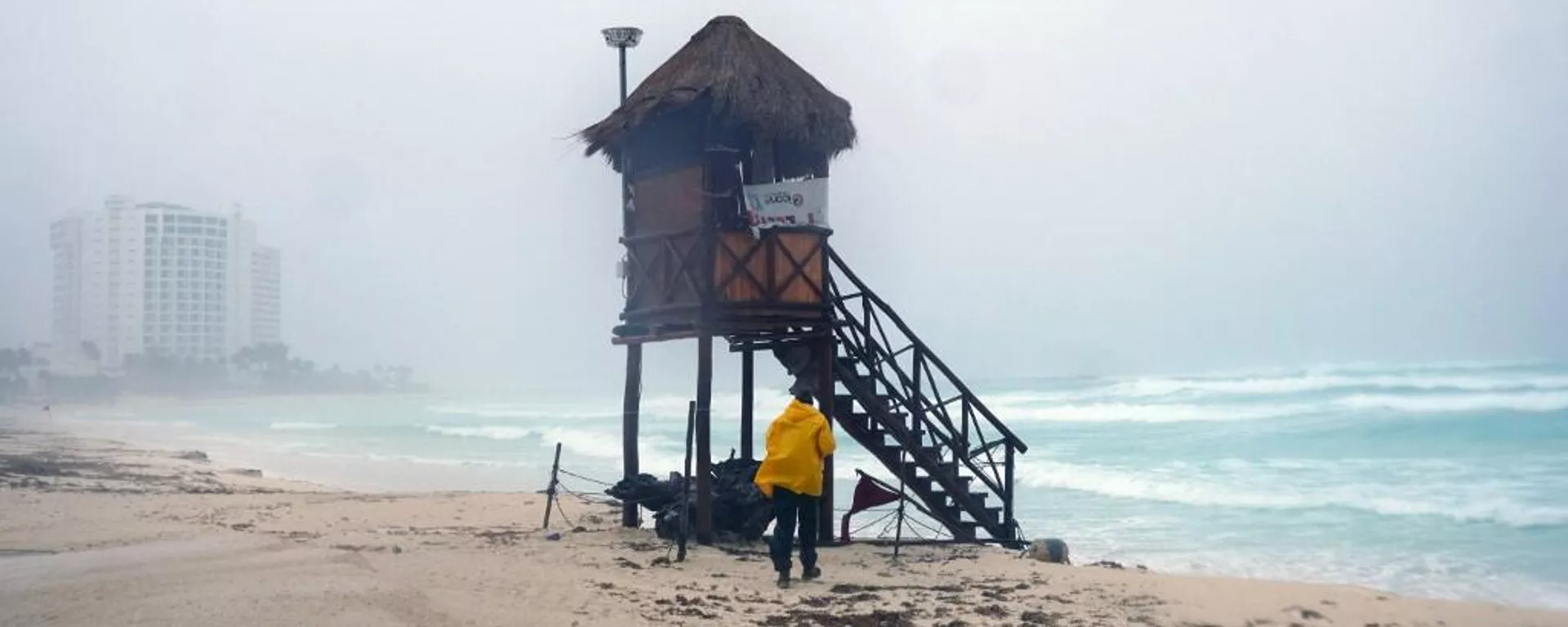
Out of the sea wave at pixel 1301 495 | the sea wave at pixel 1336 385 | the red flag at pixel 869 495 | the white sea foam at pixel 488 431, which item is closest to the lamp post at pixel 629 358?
the red flag at pixel 869 495

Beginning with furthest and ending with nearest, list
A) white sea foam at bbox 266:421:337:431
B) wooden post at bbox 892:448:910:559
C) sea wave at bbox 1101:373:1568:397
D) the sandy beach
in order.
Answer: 1. white sea foam at bbox 266:421:337:431
2. sea wave at bbox 1101:373:1568:397
3. wooden post at bbox 892:448:910:559
4. the sandy beach

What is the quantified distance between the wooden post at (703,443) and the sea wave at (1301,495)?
1339 centimetres

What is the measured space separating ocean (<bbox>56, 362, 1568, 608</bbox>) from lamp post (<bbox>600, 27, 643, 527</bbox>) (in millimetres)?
6053

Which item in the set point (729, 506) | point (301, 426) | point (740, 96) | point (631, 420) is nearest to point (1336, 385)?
point (631, 420)

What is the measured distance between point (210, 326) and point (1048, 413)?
135920 millimetres

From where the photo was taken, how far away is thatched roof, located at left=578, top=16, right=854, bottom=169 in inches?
543

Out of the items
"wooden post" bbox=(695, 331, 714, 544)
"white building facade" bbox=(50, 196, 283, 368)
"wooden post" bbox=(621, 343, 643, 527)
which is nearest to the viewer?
"wooden post" bbox=(695, 331, 714, 544)

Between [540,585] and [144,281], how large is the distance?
524 ft

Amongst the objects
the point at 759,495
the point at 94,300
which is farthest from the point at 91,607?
the point at 94,300

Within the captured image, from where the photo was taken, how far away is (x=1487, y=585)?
1478 cm

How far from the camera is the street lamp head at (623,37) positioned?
15.1 metres

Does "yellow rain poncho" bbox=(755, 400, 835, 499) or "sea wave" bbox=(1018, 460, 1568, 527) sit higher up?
"yellow rain poncho" bbox=(755, 400, 835, 499)

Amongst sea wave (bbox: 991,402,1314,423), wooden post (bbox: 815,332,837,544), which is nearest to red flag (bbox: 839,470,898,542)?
wooden post (bbox: 815,332,837,544)

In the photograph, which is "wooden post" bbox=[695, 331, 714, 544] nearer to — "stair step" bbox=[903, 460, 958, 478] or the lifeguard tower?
the lifeguard tower
